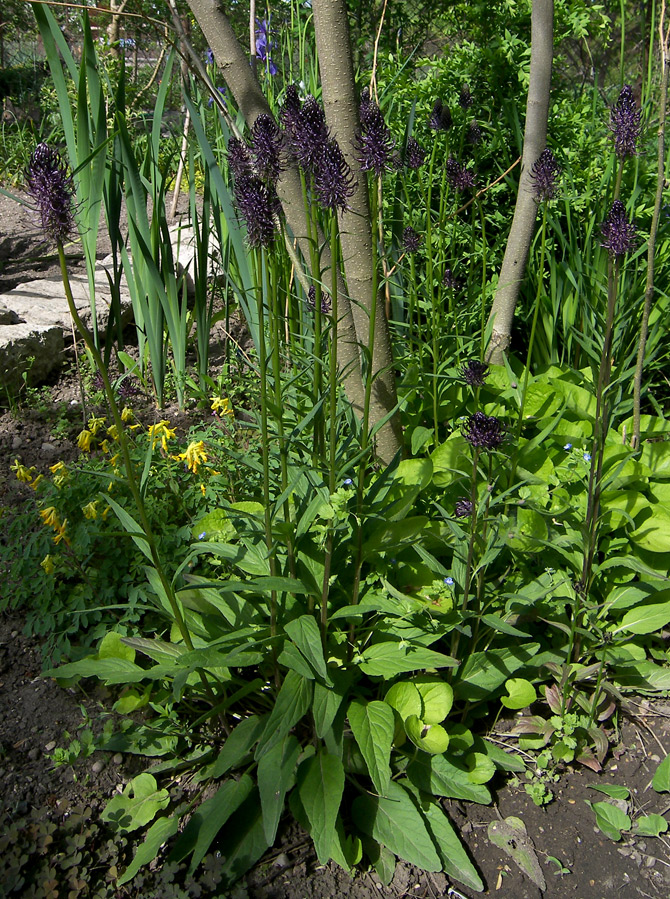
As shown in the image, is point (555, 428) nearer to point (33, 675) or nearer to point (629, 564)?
point (629, 564)

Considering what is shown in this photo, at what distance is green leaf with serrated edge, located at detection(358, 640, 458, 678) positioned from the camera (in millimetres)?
1565

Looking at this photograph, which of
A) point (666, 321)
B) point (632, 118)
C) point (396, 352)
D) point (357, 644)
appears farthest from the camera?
point (396, 352)

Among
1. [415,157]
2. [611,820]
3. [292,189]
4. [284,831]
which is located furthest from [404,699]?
[415,157]

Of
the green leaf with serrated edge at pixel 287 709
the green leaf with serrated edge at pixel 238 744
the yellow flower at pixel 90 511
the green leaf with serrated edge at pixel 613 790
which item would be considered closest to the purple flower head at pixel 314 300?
the yellow flower at pixel 90 511

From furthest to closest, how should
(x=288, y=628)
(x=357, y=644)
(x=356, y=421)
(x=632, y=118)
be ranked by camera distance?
1. (x=356, y=421)
2. (x=357, y=644)
3. (x=632, y=118)
4. (x=288, y=628)

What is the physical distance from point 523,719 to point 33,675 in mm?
1348

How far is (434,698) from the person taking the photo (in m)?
1.64

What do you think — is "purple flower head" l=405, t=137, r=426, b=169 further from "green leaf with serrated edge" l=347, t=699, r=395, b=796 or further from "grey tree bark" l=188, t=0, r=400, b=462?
"green leaf with serrated edge" l=347, t=699, r=395, b=796

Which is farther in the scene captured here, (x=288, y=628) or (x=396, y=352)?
(x=396, y=352)

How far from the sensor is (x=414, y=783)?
1.65 m

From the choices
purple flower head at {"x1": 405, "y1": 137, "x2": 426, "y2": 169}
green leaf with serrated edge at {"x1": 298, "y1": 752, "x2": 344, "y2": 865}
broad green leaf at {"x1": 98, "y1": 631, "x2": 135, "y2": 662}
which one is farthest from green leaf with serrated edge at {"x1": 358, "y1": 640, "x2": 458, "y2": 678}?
purple flower head at {"x1": 405, "y1": 137, "x2": 426, "y2": 169}

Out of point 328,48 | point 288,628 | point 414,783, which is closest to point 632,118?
point 328,48

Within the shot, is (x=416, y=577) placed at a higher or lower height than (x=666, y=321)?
lower

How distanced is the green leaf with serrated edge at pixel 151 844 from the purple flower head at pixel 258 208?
1.26 metres
